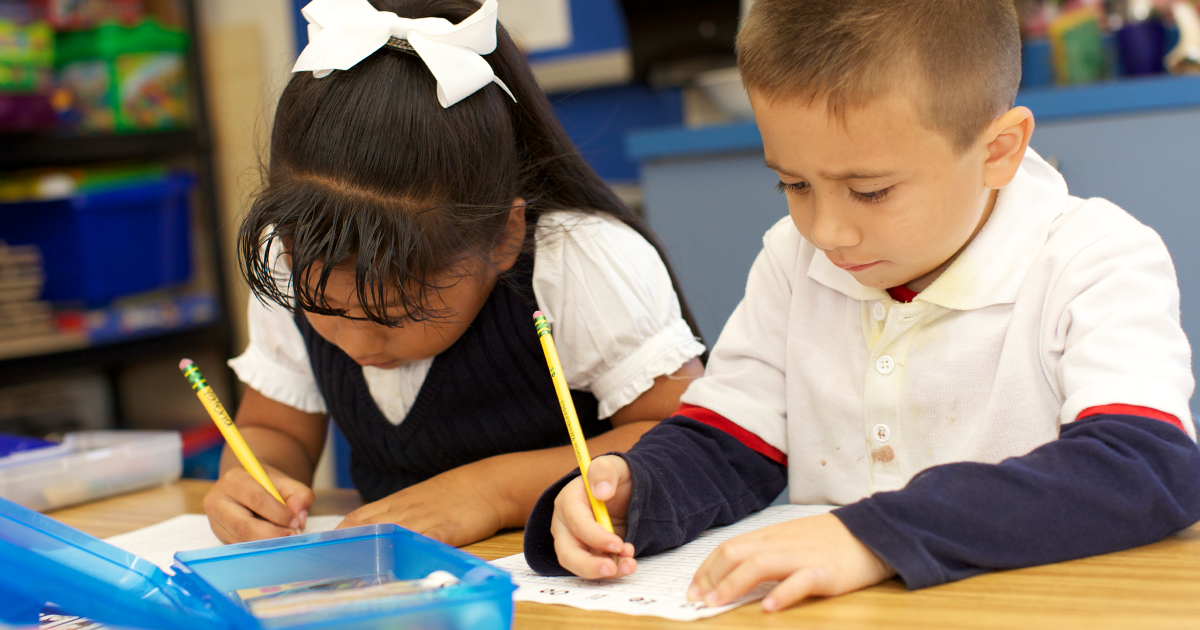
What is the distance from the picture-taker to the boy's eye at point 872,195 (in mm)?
565

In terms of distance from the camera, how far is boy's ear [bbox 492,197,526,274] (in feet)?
2.52

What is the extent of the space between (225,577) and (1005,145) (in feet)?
1.63

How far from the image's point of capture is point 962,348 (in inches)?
25.1

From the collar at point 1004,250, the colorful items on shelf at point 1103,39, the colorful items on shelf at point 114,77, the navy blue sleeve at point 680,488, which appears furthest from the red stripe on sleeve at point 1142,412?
the colorful items on shelf at point 114,77

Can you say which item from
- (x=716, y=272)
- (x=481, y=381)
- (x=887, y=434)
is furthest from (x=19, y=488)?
(x=716, y=272)

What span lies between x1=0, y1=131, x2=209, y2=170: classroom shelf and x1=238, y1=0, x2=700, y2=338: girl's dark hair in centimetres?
127

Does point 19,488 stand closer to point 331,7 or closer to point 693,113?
point 331,7

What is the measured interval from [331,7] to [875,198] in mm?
427

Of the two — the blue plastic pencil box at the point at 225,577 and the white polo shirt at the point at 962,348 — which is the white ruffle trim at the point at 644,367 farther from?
the blue plastic pencil box at the point at 225,577

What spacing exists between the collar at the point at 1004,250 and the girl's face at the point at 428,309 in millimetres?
317

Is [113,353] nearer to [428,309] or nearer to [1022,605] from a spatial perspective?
[428,309]

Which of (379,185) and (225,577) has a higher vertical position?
(379,185)

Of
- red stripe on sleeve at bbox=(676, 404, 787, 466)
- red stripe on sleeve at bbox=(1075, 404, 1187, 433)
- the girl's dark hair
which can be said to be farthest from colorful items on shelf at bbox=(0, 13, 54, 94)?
red stripe on sleeve at bbox=(1075, 404, 1187, 433)

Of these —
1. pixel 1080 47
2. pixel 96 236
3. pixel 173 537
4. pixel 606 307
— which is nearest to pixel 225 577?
pixel 173 537
